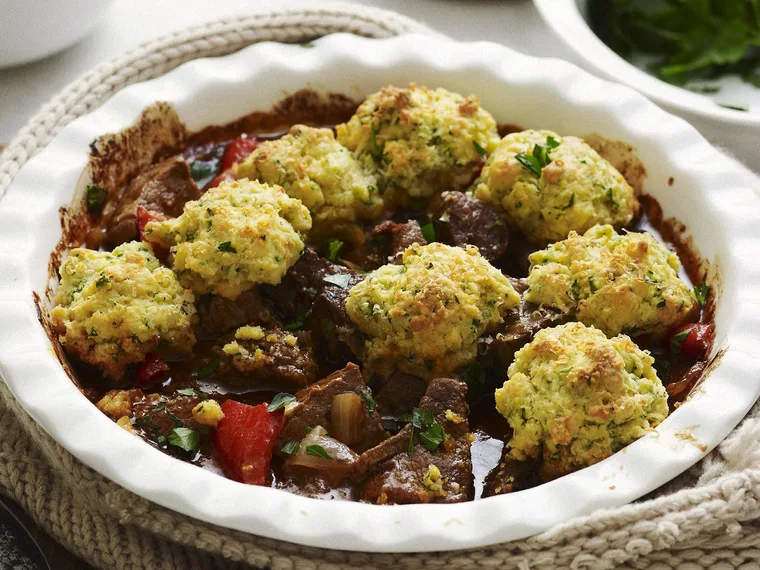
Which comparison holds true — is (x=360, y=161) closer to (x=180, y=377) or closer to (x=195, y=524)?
(x=180, y=377)

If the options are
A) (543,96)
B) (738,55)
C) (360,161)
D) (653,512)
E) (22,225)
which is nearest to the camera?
(653,512)

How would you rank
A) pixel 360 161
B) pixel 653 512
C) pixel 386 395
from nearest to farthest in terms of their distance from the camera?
pixel 653 512, pixel 386 395, pixel 360 161

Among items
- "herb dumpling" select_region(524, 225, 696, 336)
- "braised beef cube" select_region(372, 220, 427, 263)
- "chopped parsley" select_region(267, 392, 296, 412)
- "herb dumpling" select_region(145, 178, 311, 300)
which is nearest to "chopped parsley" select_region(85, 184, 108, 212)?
"herb dumpling" select_region(145, 178, 311, 300)

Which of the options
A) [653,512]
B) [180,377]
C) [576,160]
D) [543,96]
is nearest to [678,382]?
[653,512]

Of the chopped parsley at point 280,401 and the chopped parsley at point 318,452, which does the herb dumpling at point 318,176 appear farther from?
the chopped parsley at point 318,452

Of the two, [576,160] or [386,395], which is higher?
[576,160]

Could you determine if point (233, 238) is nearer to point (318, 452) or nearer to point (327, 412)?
point (327, 412)
